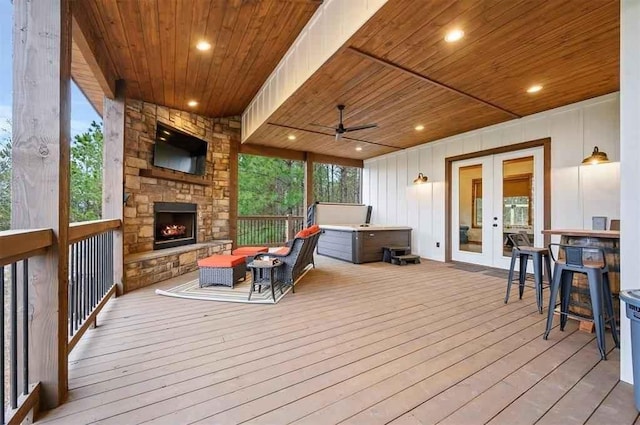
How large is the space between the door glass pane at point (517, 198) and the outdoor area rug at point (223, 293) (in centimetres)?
431

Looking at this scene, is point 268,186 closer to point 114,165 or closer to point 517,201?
point 114,165

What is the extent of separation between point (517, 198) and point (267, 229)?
19.3ft

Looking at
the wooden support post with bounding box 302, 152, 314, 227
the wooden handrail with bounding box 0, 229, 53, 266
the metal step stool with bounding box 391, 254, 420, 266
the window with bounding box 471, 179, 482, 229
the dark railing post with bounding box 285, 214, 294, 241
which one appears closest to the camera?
the wooden handrail with bounding box 0, 229, 53, 266

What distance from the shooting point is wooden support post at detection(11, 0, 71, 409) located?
1656 mm

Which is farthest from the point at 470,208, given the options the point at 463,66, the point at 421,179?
the point at 463,66

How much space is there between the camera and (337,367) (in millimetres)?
2076

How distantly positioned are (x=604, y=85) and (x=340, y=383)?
5.15m

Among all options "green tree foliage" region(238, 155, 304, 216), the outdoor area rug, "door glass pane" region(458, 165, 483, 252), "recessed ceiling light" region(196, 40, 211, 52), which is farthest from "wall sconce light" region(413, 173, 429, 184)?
"green tree foliage" region(238, 155, 304, 216)

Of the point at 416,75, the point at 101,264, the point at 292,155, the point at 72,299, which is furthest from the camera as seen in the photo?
the point at 292,155

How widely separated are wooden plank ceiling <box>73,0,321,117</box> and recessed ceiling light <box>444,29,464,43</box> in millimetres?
1313

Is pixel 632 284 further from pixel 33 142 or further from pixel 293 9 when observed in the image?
pixel 33 142

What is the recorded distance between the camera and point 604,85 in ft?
13.1

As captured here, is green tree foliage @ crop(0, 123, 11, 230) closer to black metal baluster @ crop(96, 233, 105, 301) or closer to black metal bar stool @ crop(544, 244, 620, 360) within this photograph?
black metal baluster @ crop(96, 233, 105, 301)

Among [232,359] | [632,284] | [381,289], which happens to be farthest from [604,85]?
[232,359]
